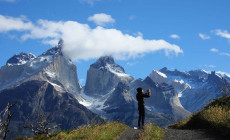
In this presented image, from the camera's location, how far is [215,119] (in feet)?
66.0

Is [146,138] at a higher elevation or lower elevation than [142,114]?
lower

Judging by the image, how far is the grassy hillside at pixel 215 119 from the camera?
17672mm

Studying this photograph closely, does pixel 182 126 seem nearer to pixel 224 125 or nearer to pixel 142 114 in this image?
pixel 142 114

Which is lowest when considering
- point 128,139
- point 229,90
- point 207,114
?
point 128,139

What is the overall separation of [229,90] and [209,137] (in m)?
8.79

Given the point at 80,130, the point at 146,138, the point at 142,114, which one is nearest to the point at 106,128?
the point at 80,130

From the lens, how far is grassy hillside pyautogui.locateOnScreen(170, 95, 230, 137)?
1767 centimetres

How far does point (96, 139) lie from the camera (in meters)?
17.8

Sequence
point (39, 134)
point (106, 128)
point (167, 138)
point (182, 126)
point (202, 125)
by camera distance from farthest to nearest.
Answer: point (182, 126)
point (202, 125)
point (106, 128)
point (39, 134)
point (167, 138)

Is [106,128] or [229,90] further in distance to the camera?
[229,90]

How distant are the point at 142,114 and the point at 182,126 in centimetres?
542

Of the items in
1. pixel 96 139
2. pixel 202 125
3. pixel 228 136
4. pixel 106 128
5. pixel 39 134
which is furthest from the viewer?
pixel 202 125

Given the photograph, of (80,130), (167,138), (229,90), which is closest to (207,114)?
(229,90)

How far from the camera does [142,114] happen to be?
24.8 m
